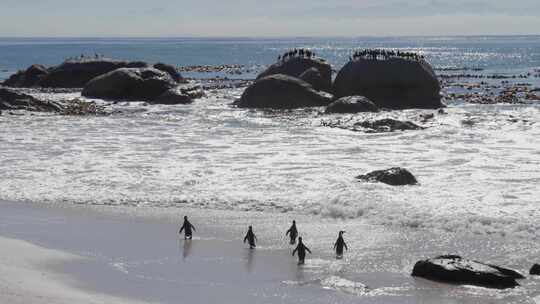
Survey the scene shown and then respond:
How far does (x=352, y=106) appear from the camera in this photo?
55.3 m

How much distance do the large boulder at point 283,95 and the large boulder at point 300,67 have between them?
510cm

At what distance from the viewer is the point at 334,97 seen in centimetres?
6272

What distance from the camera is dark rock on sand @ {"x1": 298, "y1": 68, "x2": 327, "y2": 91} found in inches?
2544

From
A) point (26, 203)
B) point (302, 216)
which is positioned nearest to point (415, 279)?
point (302, 216)

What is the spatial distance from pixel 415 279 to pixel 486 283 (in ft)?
5.53

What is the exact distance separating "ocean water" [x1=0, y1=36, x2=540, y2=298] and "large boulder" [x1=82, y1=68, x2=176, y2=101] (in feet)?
39.7

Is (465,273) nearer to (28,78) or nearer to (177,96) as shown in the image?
(177,96)

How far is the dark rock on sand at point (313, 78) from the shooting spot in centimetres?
6462

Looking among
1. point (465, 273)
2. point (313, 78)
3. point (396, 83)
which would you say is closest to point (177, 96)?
point (313, 78)

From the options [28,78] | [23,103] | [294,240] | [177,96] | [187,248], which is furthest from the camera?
[28,78]

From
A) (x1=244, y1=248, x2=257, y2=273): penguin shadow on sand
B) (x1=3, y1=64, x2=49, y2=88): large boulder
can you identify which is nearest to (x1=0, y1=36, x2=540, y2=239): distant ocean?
(x1=244, y1=248, x2=257, y2=273): penguin shadow on sand

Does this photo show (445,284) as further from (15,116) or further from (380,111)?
(15,116)

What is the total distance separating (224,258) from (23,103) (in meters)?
42.6

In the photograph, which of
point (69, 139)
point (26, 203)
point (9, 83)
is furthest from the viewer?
point (9, 83)
